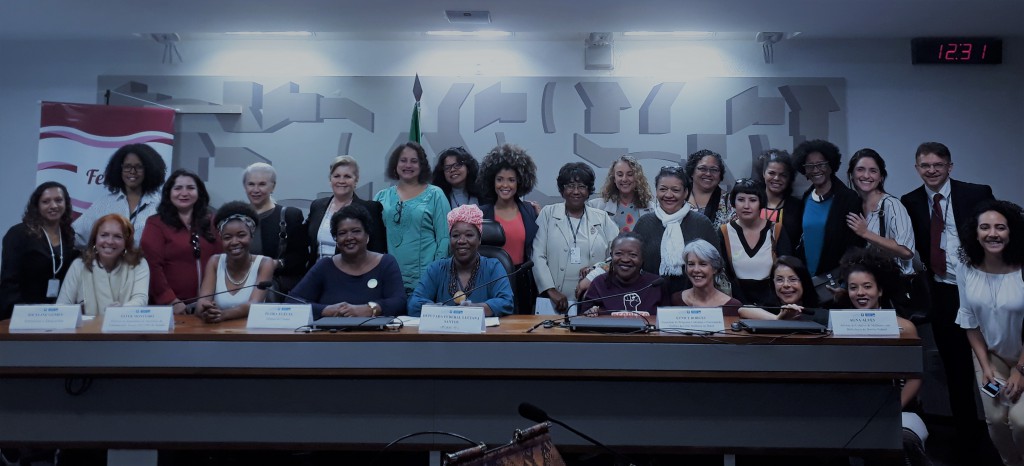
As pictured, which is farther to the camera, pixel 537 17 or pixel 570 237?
pixel 537 17

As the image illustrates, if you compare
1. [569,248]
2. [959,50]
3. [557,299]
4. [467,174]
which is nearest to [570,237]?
[569,248]

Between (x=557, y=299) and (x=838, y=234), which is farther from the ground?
(x=838, y=234)

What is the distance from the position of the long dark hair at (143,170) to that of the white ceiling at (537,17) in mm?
1008

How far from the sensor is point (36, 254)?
158 inches

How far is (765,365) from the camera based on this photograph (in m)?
2.70

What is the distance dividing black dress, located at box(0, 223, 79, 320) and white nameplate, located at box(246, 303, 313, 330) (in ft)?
5.90

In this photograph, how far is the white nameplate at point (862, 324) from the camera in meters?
2.74

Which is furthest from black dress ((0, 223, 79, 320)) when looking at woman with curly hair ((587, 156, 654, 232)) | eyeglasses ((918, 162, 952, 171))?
eyeglasses ((918, 162, 952, 171))

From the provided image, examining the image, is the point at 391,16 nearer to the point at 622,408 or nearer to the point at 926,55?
the point at 622,408

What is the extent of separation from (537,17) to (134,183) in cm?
276

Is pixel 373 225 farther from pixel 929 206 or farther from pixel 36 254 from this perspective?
pixel 929 206

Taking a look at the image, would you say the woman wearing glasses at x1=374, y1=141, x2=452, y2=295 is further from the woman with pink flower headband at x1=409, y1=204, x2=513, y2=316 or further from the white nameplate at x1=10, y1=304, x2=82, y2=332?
the white nameplate at x1=10, y1=304, x2=82, y2=332

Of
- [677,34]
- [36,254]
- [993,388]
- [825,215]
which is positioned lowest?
[993,388]

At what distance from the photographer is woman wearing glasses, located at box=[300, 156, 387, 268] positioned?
4.34 meters
